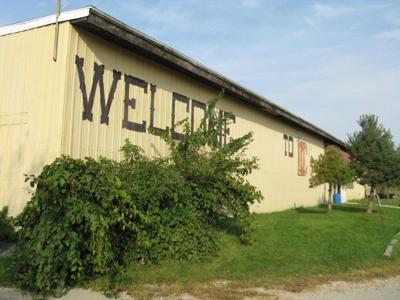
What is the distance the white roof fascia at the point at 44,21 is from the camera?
35.4 feet

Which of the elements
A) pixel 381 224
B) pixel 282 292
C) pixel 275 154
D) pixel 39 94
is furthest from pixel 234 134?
pixel 282 292

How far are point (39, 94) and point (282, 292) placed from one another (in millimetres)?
6662

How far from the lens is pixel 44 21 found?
Answer: 1136cm

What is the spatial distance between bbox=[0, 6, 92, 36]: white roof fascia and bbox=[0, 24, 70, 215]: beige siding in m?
0.12

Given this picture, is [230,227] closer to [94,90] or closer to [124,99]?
[124,99]

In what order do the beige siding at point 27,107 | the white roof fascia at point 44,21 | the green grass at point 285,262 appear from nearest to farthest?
the green grass at point 285,262 → the white roof fascia at point 44,21 → the beige siding at point 27,107

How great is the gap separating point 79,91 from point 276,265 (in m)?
5.61

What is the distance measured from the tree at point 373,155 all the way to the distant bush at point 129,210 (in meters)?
13.1

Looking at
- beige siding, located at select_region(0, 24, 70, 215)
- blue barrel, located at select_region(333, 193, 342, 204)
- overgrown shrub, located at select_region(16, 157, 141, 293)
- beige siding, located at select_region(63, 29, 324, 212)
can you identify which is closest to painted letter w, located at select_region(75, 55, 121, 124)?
beige siding, located at select_region(63, 29, 324, 212)

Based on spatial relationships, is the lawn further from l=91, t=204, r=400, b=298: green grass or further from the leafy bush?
the leafy bush

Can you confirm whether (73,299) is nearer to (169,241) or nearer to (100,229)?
(100,229)

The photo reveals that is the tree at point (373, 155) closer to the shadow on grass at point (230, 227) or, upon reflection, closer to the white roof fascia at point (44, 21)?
the shadow on grass at point (230, 227)

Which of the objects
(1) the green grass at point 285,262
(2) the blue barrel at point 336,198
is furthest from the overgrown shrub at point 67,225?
(2) the blue barrel at point 336,198

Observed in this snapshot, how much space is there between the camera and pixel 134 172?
424 inches
